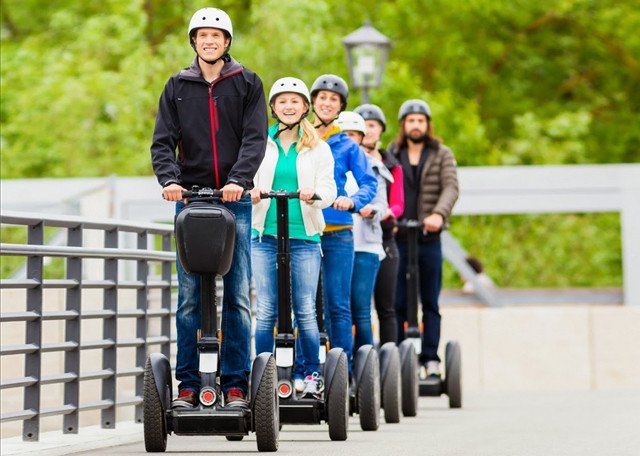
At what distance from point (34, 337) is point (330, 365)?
156cm

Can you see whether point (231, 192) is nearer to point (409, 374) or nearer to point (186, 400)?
point (186, 400)

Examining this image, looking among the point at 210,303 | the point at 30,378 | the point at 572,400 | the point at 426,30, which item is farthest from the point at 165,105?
the point at 426,30

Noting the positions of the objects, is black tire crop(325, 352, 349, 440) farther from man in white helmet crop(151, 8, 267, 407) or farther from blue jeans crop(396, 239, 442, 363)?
Result: blue jeans crop(396, 239, 442, 363)

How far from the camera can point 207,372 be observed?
352 inches

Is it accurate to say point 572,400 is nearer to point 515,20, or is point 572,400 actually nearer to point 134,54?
point 134,54

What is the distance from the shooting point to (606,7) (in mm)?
37250

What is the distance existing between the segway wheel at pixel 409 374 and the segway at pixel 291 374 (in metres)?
2.37

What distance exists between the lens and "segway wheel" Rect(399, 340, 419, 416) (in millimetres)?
12422

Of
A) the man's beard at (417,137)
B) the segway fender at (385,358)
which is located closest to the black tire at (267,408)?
the segway fender at (385,358)

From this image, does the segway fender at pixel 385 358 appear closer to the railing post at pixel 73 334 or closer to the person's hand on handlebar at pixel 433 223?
the person's hand on handlebar at pixel 433 223

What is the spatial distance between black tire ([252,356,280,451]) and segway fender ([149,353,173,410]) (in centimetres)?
42

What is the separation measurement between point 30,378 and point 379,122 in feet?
12.9

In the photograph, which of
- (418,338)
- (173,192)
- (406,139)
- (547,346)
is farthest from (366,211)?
(547,346)

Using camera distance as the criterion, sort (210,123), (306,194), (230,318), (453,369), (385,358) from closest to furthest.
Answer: (210,123), (230,318), (306,194), (385,358), (453,369)
